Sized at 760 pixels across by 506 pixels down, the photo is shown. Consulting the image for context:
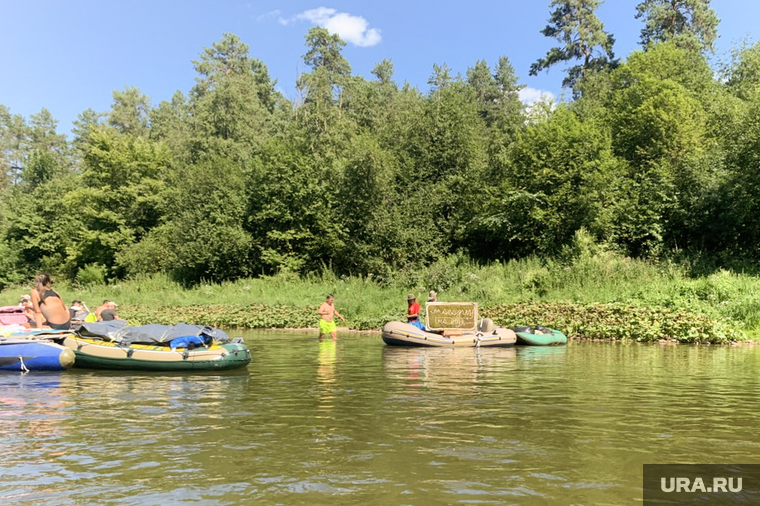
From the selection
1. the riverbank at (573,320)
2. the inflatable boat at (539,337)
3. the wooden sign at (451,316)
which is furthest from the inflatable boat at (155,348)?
the riverbank at (573,320)

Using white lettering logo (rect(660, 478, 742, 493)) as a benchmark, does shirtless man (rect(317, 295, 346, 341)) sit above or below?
above

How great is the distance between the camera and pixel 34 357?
13062 millimetres

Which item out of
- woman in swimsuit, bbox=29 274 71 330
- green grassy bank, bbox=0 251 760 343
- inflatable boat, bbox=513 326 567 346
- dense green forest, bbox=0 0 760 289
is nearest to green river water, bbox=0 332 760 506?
woman in swimsuit, bbox=29 274 71 330

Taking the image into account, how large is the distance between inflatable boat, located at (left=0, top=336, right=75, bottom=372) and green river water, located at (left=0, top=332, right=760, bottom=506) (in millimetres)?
286

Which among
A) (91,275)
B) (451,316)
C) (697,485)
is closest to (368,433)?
(697,485)

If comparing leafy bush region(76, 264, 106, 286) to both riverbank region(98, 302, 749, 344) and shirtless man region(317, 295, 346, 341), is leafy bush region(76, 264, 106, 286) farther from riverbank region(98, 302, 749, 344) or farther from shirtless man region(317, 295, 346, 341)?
shirtless man region(317, 295, 346, 341)

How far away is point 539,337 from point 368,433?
12140 millimetres

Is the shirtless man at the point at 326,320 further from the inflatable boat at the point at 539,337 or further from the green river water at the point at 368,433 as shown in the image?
the green river water at the point at 368,433

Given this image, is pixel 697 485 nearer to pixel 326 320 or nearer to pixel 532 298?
pixel 326 320

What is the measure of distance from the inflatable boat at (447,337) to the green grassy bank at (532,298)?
11.9 feet

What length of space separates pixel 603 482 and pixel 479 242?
30.3m

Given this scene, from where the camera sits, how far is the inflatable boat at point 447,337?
18.3m

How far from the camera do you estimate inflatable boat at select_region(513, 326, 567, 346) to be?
734 inches

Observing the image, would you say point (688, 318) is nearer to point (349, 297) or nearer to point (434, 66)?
point (349, 297)
